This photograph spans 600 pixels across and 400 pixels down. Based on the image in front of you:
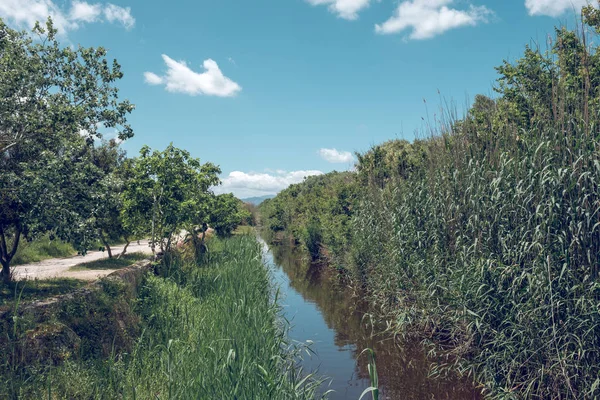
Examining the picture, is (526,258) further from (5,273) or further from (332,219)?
(332,219)

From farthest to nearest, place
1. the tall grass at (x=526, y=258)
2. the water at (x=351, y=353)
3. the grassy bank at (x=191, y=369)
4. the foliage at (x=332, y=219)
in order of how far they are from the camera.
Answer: the foliage at (x=332, y=219) < the water at (x=351, y=353) < the tall grass at (x=526, y=258) < the grassy bank at (x=191, y=369)

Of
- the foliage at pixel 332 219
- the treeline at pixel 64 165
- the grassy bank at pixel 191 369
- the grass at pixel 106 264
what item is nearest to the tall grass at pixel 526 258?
the grassy bank at pixel 191 369

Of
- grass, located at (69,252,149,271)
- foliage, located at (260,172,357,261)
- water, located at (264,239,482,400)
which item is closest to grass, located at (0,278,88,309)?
grass, located at (69,252,149,271)

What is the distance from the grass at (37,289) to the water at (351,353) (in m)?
5.22

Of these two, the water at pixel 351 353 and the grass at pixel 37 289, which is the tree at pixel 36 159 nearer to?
the grass at pixel 37 289

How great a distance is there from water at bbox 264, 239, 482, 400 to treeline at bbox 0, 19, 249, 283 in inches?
190

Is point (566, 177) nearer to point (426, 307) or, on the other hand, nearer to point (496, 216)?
point (496, 216)

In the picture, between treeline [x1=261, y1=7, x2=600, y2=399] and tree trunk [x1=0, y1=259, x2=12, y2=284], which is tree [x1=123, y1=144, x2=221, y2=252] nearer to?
tree trunk [x1=0, y1=259, x2=12, y2=284]

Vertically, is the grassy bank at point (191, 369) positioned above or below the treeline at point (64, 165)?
below

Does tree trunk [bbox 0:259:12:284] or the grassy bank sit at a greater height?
tree trunk [bbox 0:259:12:284]

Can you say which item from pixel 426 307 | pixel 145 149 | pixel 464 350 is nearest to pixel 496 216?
pixel 464 350

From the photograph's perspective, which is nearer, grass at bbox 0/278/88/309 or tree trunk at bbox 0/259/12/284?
grass at bbox 0/278/88/309

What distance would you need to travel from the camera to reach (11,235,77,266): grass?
595 inches

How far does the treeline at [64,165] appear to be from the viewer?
23.3 ft
